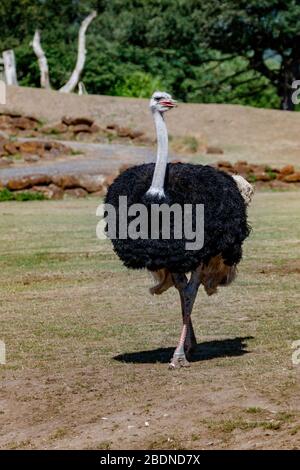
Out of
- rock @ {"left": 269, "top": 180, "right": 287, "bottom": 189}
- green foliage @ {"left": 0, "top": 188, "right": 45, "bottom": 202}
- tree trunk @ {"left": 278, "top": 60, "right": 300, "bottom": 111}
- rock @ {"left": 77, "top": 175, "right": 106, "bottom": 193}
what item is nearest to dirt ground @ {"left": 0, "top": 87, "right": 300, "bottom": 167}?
rock @ {"left": 269, "top": 180, "right": 287, "bottom": 189}

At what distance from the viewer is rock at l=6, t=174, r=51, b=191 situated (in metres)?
26.3

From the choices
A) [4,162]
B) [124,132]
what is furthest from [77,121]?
[4,162]

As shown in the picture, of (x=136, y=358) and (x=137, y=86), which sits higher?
(x=136, y=358)

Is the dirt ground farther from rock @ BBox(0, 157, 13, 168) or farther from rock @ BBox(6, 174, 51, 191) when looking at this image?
rock @ BBox(6, 174, 51, 191)

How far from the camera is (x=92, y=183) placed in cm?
2656

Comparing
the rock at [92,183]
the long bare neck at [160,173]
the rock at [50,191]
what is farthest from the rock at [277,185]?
the long bare neck at [160,173]

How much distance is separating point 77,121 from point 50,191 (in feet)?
29.7

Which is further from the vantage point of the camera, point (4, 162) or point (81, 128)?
point (81, 128)

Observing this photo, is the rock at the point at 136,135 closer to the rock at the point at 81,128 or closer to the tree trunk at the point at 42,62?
the rock at the point at 81,128

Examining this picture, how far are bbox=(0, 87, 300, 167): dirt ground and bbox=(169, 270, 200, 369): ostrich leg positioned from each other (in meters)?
25.3

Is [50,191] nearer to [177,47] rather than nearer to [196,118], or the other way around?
[196,118]

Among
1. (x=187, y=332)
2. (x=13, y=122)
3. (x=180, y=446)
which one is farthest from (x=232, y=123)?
(x=180, y=446)

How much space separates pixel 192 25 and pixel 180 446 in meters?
40.2

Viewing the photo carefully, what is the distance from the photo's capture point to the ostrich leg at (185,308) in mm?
8977
